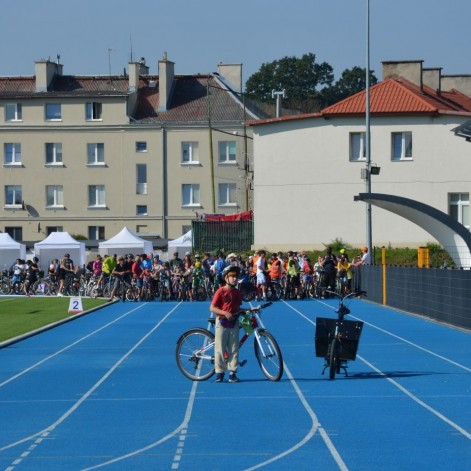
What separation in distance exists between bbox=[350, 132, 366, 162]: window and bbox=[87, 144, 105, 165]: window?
2229cm

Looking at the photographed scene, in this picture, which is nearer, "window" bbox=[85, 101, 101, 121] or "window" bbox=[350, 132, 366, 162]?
"window" bbox=[350, 132, 366, 162]

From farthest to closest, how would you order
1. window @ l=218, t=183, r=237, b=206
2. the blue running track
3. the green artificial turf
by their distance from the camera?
window @ l=218, t=183, r=237, b=206, the green artificial turf, the blue running track

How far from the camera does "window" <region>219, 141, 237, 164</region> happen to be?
76.4 meters

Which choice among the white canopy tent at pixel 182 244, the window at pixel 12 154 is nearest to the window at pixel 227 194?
the window at pixel 12 154

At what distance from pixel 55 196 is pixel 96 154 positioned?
3.74 meters

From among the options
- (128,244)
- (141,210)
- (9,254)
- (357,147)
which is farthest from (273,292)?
(141,210)

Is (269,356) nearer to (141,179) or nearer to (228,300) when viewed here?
(228,300)

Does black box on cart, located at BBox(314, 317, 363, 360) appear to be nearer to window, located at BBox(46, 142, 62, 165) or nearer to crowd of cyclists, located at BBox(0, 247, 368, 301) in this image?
crowd of cyclists, located at BBox(0, 247, 368, 301)

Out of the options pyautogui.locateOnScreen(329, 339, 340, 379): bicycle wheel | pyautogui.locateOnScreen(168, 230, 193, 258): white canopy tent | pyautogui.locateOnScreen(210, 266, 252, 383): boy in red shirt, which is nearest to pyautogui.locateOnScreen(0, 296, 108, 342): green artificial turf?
pyautogui.locateOnScreen(210, 266, 252, 383): boy in red shirt

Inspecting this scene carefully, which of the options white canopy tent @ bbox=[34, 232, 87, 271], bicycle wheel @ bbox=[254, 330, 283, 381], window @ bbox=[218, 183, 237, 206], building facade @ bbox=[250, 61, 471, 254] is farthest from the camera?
window @ bbox=[218, 183, 237, 206]

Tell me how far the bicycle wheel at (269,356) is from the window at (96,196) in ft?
199

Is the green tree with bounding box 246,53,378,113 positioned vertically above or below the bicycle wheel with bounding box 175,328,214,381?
above

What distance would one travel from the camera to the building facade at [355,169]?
58406 mm

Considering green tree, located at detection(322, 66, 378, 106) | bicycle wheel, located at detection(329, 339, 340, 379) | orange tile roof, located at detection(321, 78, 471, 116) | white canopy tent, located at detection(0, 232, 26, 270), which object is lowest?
bicycle wheel, located at detection(329, 339, 340, 379)
